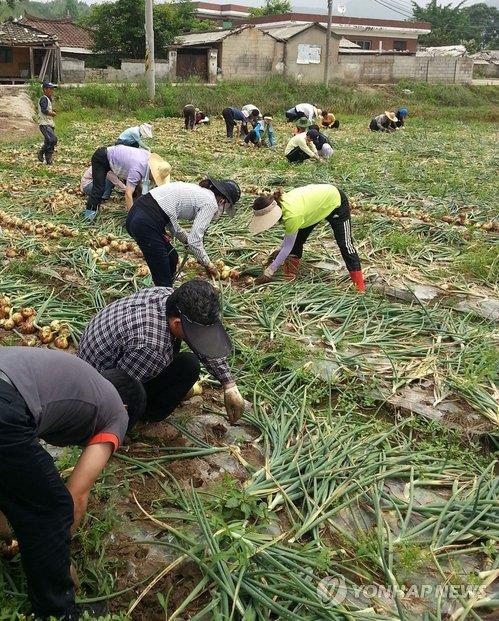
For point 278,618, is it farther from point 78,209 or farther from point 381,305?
point 78,209

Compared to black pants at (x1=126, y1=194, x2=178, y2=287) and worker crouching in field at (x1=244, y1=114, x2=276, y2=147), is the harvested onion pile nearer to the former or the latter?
black pants at (x1=126, y1=194, x2=178, y2=287)

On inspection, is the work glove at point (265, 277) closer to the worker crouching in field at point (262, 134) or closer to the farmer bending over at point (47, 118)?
the farmer bending over at point (47, 118)

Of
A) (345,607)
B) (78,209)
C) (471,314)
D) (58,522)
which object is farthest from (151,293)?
(78,209)

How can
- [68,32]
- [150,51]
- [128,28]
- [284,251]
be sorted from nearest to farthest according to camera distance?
[284,251] < [150,51] < [128,28] < [68,32]

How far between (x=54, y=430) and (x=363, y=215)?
583 centimetres

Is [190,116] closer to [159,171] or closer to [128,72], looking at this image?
[159,171]

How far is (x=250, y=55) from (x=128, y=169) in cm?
2387

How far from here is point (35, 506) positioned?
1753mm

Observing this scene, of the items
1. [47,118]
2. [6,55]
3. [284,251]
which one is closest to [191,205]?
[284,251]

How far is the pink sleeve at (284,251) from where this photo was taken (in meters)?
4.80

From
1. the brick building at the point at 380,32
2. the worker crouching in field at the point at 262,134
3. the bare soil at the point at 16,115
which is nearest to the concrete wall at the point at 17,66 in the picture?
the bare soil at the point at 16,115

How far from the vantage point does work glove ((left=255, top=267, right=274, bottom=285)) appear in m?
5.01

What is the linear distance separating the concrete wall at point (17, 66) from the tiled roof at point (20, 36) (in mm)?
658

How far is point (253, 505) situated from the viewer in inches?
98.8
